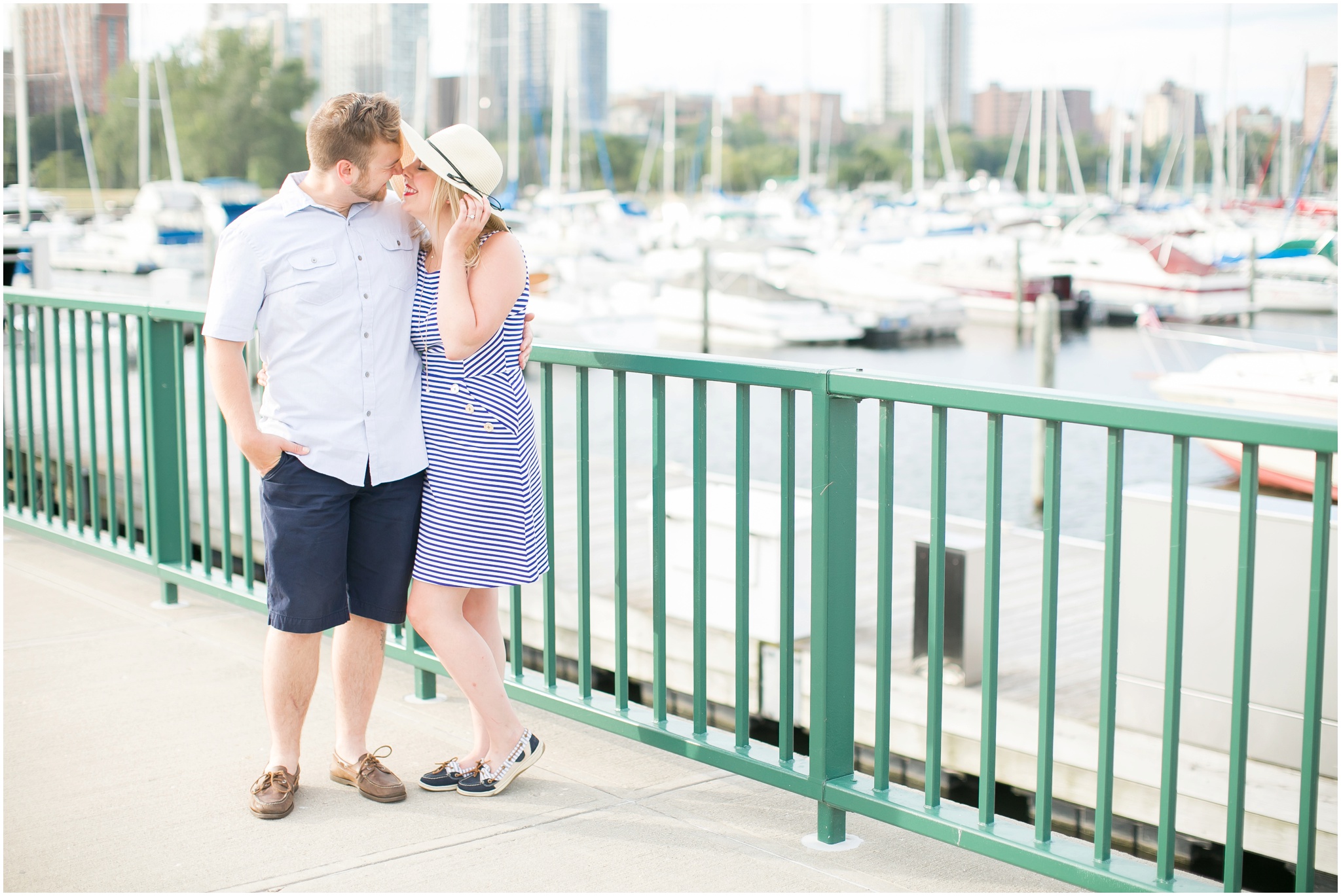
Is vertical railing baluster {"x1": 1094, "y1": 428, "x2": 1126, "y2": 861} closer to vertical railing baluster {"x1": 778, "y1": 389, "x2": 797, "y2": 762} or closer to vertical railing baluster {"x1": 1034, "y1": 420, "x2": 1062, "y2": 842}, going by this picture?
vertical railing baluster {"x1": 1034, "y1": 420, "x2": 1062, "y2": 842}

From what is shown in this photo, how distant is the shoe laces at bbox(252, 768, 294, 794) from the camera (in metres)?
3.56

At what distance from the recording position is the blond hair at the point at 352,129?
329 cm

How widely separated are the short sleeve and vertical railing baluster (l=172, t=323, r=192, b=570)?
2005 mm

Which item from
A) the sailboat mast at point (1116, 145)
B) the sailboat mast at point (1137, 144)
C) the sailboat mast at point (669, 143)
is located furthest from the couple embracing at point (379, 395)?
the sailboat mast at point (669, 143)

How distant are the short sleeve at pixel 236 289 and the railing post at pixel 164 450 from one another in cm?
211

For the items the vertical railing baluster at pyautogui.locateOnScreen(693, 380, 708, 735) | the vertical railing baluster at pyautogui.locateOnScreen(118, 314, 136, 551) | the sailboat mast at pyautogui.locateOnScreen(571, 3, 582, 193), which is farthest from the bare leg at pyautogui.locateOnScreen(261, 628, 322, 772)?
the sailboat mast at pyautogui.locateOnScreen(571, 3, 582, 193)

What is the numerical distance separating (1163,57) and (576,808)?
2179 inches

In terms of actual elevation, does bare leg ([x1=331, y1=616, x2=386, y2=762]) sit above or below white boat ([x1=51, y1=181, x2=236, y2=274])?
below

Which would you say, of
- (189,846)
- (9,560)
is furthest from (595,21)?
(189,846)

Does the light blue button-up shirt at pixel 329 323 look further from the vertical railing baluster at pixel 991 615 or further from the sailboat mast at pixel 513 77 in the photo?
the sailboat mast at pixel 513 77

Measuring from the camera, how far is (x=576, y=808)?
3621 mm

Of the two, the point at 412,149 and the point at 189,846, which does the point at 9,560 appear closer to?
the point at 189,846

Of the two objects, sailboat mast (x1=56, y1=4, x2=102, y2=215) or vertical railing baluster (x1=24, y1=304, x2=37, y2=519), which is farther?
sailboat mast (x1=56, y1=4, x2=102, y2=215)

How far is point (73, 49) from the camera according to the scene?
117 feet
